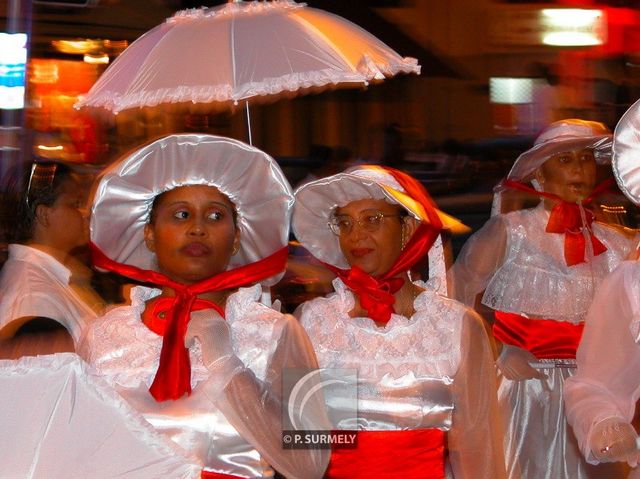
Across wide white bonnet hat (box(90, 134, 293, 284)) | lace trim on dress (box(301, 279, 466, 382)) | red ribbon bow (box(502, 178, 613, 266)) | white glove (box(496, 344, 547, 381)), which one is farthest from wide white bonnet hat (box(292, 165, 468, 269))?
red ribbon bow (box(502, 178, 613, 266))

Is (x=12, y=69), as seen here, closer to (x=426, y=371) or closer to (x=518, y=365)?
(x=518, y=365)

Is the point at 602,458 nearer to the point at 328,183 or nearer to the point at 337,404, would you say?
the point at 337,404

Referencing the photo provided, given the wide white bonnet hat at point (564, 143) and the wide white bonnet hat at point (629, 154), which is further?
the wide white bonnet hat at point (564, 143)

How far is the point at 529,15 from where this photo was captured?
48.4 ft

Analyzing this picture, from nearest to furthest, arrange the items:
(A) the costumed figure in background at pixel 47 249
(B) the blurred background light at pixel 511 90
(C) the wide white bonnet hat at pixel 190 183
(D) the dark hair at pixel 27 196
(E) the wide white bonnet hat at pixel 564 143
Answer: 1. (C) the wide white bonnet hat at pixel 190 183
2. (A) the costumed figure in background at pixel 47 249
3. (D) the dark hair at pixel 27 196
4. (E) the wide white bonnet hat at pixel 564 143
5. (B) the blurred background light at pixel 511 90

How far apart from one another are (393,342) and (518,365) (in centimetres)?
192

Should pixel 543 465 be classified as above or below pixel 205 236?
below

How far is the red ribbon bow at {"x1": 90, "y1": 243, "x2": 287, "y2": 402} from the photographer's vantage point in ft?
12.9

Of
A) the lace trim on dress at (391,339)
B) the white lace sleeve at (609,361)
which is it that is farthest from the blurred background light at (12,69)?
the white lace sleeve at (609,361)

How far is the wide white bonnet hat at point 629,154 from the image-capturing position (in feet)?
13.1

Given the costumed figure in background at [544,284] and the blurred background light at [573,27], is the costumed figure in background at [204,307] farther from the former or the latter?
the blurred background light at [573,27]

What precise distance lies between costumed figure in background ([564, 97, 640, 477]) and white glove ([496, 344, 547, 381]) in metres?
2.22

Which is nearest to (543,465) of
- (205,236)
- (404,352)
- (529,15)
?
(404,352)

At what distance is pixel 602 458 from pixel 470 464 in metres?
0.68
